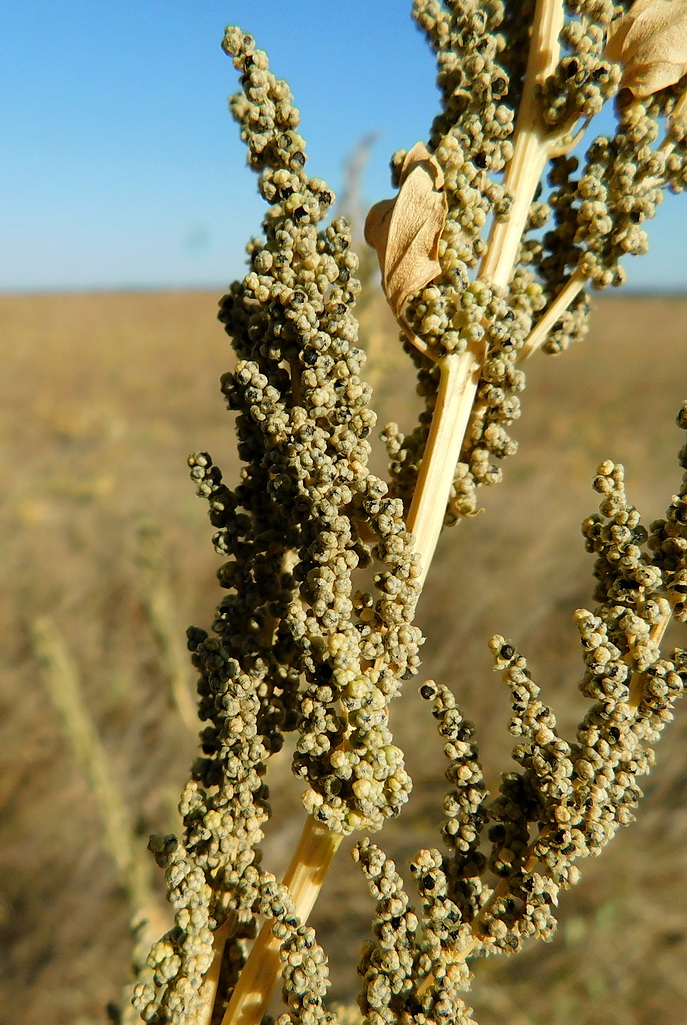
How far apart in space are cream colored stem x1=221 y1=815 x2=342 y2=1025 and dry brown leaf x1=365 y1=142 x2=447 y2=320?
74cm

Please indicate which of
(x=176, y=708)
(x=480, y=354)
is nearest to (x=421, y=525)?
(x=480, y=354)

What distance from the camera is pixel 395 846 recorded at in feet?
13.9

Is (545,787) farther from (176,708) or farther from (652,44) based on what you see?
(176,708)

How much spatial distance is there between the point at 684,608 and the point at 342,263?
2.03 ft

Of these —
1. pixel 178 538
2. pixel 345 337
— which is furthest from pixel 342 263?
pixel 178 538

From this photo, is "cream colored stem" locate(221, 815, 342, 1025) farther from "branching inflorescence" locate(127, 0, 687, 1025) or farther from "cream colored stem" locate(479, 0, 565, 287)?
"cream colored stem" locate(479, 0, 565, 287)

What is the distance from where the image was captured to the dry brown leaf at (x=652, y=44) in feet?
2.56

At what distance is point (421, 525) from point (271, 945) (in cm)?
62

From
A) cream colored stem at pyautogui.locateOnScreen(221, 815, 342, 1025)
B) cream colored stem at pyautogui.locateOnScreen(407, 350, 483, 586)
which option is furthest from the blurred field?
cream colored stem at pyautogui.locateOnScreen(407, 350, 483, 586)

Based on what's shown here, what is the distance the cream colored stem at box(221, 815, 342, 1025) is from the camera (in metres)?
0.89

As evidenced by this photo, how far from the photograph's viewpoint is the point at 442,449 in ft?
2.82

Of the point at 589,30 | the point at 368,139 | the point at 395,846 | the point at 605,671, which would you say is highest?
the point at 368,139

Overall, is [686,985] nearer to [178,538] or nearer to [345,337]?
[345,337]

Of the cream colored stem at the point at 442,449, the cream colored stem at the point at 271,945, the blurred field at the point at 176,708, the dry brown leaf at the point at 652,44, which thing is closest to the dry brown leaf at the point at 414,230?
the cream colored stem at the point at 442,449
